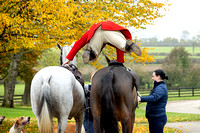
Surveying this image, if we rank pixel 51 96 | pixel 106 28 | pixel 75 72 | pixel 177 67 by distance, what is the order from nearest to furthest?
pixel 51 96 < pixel 106 28 < pixel 75 72 < pixel 177 67

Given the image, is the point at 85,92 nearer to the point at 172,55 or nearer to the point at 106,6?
the point at 106,6

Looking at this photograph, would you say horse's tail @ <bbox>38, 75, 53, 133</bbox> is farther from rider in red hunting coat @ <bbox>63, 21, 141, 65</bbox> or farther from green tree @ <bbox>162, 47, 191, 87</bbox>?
green tree @ <bbox>162, 47, 191, 87</bbox>

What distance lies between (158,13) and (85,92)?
10212 mm

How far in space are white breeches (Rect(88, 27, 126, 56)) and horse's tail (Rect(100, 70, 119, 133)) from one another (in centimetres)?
77

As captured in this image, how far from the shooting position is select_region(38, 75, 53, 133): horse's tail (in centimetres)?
531

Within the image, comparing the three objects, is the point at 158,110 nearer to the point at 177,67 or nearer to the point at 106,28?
the point at 106,28

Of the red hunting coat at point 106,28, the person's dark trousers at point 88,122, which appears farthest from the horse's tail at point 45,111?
the person's dark trousers at point 88,122

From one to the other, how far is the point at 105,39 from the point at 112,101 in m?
1.34

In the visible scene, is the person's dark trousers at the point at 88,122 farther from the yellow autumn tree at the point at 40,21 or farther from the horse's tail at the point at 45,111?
the yellow autumn tree at the point at 40,21

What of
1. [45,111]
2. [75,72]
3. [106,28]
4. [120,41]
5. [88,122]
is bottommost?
[88,122]

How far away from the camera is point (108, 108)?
15.7 ft

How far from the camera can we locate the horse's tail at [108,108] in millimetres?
4801

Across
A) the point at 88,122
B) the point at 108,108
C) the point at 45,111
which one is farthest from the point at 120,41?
the point at 88,122

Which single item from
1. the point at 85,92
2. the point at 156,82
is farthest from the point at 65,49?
the point at 156,82
